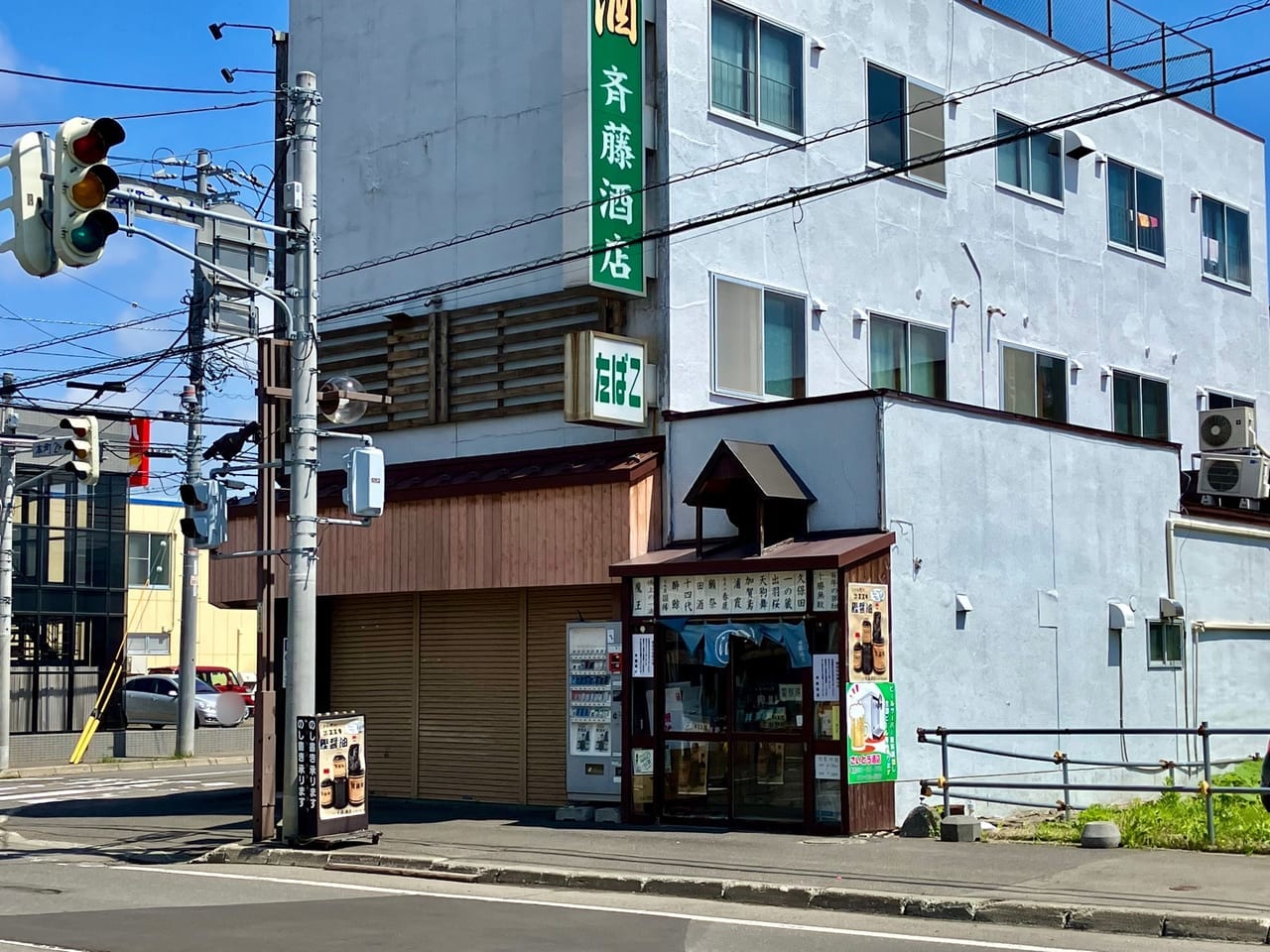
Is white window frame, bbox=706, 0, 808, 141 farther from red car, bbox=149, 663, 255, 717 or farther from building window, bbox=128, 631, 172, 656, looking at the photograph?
building window, bbox=128, 631, 172, 656

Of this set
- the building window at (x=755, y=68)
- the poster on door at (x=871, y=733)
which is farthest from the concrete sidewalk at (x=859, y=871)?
the building window at (x=755, y=68)

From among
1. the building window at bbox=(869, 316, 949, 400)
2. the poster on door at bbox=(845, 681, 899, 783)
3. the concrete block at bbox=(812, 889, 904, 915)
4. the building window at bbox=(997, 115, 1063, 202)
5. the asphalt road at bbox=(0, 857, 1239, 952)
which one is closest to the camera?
the asphalt road at bbox=(0, 857, 1239, 952)

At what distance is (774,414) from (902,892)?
7.31 metres

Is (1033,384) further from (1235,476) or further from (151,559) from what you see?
(151,559)

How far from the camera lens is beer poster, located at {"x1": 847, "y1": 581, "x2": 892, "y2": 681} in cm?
1717

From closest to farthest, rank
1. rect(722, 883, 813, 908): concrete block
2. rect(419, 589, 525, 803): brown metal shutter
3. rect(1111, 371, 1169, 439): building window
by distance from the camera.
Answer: rect(722, 883, 813, 908): concrete block, rect(419, 589, 525, 803): brown metal shutter, rect(1111, 371, 1169, 439): building window

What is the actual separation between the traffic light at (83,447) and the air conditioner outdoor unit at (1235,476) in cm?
1790

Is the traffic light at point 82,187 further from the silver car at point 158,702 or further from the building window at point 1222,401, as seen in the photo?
the silver car at point 158,702

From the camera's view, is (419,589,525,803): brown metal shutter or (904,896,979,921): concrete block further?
(419,589,525,803): brown metal shutter

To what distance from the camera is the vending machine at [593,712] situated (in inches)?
789

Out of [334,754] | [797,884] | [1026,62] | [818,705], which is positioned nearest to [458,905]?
[797,884]

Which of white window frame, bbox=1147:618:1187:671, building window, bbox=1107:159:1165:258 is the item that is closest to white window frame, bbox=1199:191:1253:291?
building window, bbox=1107:159:1165:258

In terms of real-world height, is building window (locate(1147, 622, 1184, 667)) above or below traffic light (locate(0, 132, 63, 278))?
below

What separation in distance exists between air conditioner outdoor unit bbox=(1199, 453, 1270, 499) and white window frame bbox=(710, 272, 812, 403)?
7.58 metres
